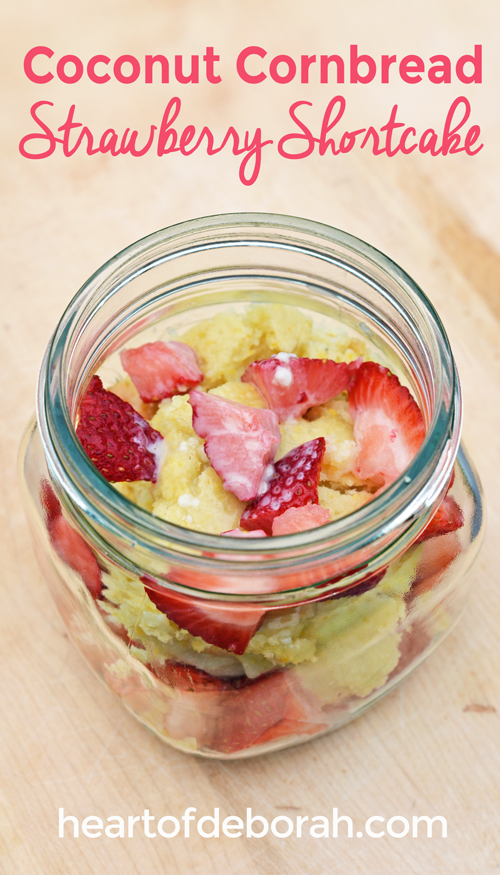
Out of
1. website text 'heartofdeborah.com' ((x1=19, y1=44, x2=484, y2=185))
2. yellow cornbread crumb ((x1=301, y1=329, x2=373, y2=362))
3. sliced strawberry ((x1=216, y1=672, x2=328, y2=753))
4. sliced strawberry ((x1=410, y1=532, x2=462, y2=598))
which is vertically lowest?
sliced strawberry ((x1=216, y1=672, x2=328, y2=753))

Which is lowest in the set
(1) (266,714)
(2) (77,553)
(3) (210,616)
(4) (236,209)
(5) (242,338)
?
(1) (266,714)

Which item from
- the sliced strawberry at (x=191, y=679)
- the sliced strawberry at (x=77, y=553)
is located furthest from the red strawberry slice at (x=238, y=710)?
the sliced strawberry at (x=77, y=553)

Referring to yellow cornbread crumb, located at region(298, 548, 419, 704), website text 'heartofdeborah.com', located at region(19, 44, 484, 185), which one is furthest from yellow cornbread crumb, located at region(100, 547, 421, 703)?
website text 'heartofdeborah.com', located at region(19, 44, 484, 185)

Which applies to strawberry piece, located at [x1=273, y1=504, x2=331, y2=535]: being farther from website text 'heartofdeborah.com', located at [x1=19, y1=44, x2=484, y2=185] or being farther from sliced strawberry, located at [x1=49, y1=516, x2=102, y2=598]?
website text 'heartofdeborah.com', located at [x1=19, y1=44, x2=484, y2=185]

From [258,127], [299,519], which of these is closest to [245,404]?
[299,519]

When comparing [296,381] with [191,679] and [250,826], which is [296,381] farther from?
[250,826]

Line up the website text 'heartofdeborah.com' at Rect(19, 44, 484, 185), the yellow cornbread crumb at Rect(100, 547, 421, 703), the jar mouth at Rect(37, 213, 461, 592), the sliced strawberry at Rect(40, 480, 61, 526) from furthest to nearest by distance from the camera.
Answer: the website text 'heartofdeborah.com' at Rect(19, 44, 484, 185) → the sliced strawberry at Rect(40, 480, 61, 526) → the yellow cornbread crumb at Rect(100, 547, 421, 703) → the jar mouth at Rect(37, 213, 461, 592)
